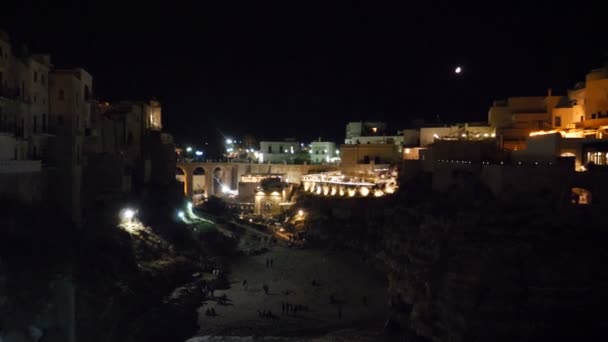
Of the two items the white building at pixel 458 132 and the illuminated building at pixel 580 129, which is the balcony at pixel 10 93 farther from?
the white building at pixel 458 132

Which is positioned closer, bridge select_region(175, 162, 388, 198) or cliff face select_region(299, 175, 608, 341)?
cliff face select_region(299, 175, 608, 341)

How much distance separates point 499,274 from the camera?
25609 mm

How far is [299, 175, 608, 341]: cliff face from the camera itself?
24.4 metres

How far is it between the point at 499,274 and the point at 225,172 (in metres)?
55.2

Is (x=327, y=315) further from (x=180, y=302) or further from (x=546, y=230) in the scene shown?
(x=546, y=230)

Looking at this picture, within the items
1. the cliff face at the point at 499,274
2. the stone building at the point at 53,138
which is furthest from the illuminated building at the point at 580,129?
the stone building at the point at 53,138

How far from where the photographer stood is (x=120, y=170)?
38500mm

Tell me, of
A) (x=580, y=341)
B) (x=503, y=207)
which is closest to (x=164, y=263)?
(x=503, y=207)

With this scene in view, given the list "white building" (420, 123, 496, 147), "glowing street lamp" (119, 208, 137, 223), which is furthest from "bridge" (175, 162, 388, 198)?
"glowing street lamp" (119, 208, 137, 223)

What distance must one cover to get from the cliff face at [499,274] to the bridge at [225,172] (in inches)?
1667

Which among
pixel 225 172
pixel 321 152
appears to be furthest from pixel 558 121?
pixel 321 152

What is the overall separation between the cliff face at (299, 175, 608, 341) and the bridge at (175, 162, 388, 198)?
4233cm

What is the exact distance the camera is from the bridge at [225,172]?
244 feet

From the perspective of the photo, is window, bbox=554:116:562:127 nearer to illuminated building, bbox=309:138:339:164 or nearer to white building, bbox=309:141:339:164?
illuminated building, bbox=309:138:339:164
